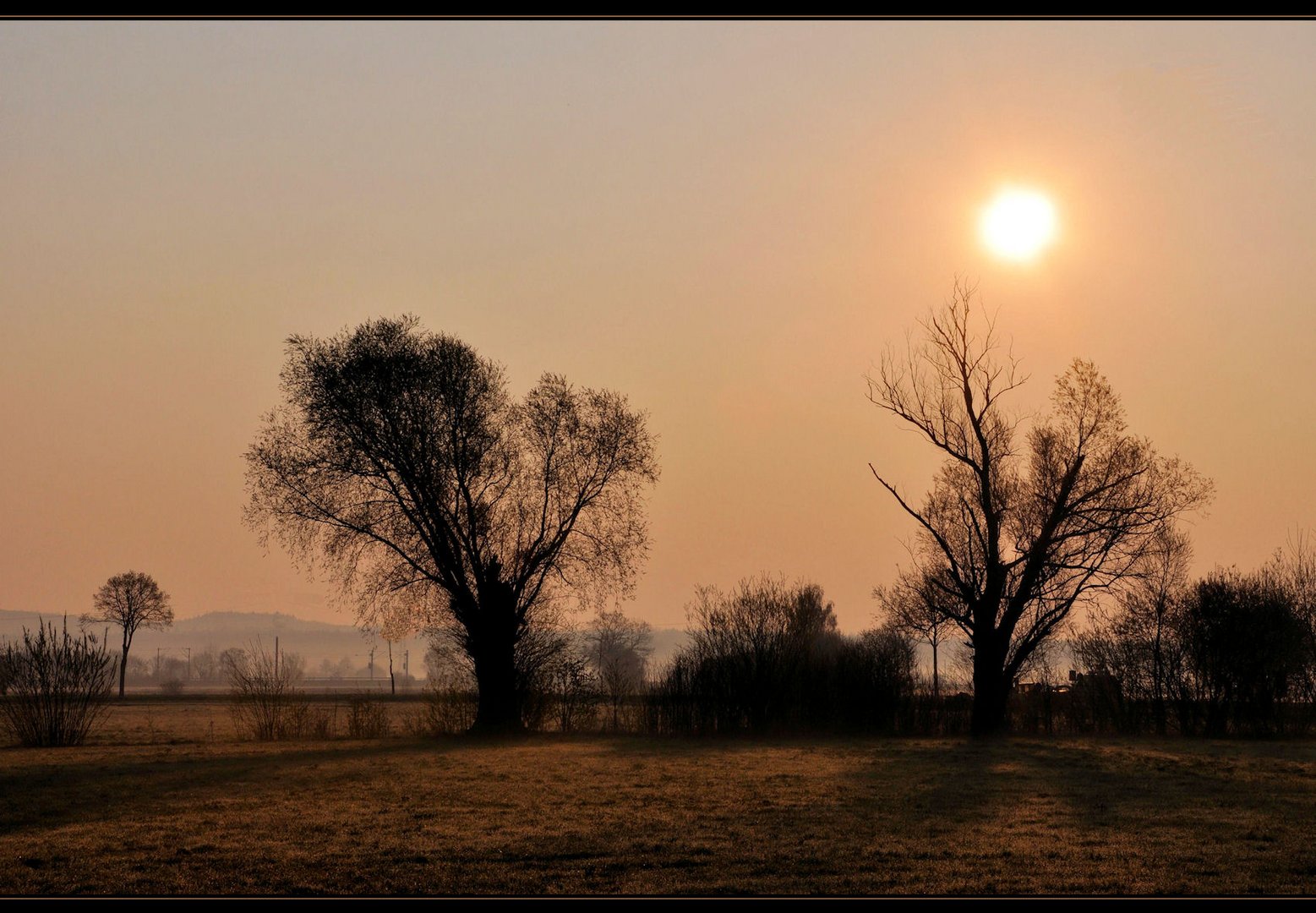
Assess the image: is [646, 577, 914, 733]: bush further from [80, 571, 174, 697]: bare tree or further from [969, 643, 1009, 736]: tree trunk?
[80, 571, 174, 697]: bare tree

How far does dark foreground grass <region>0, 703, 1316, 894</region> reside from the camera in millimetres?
11234

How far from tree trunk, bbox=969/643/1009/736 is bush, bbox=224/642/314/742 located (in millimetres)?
19203

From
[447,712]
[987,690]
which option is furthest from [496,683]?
[987,690]

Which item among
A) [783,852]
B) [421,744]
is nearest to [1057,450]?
[421,744]

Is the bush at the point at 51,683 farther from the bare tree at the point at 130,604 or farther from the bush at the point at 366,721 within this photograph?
the bare tree at the point at 130,604

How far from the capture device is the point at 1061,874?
11.4 meters

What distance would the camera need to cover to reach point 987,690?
35250 mm

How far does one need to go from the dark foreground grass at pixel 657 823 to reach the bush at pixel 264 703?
5.66 meters

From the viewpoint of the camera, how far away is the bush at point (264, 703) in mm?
32344

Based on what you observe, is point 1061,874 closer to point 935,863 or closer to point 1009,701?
point 935,863

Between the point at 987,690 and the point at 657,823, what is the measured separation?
22.8 meters

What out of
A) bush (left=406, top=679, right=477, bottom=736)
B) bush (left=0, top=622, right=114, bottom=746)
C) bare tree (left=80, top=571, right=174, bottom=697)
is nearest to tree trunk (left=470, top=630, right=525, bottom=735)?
bush (left=406, top=679, right=477, bottom=736)

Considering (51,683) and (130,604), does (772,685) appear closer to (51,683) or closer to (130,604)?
(51,683)

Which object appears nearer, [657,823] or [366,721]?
[657,823]
